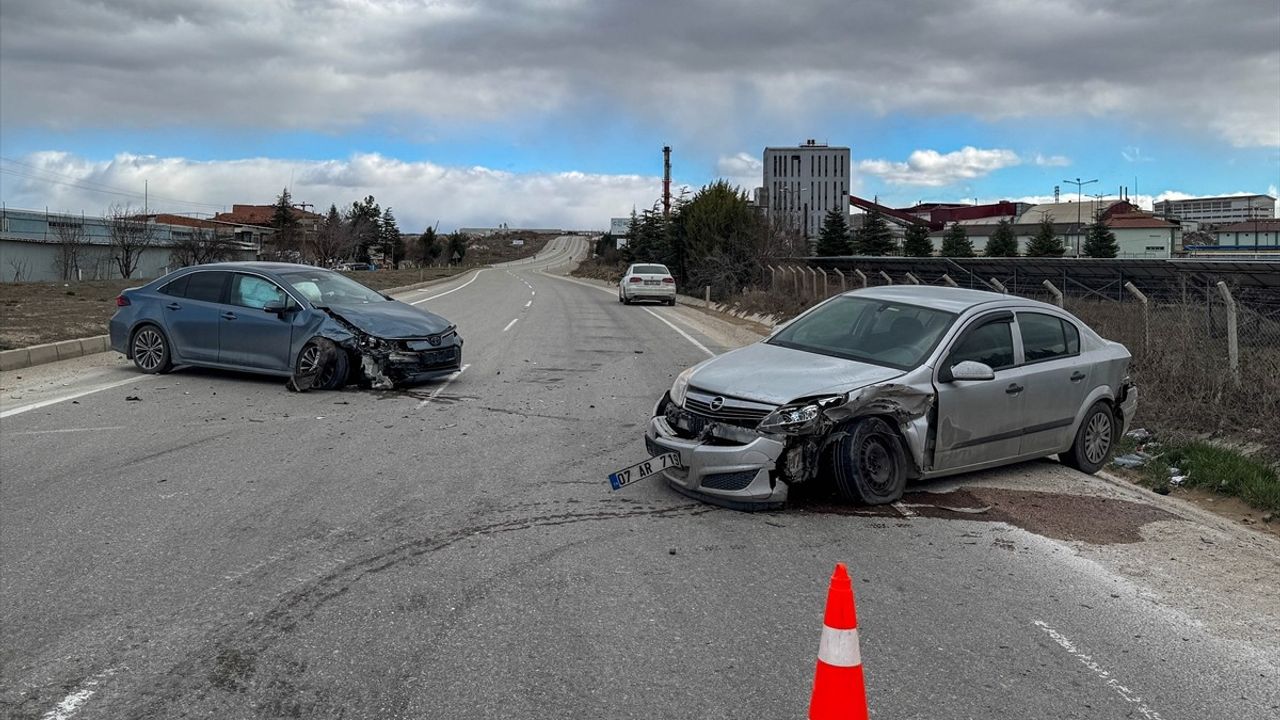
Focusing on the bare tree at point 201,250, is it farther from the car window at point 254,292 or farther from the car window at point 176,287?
the car window at point 254,292

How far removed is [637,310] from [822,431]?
26.4 meters

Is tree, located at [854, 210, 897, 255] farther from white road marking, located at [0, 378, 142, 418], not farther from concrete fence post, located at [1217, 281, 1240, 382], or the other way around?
white road marking, located at [0, 378, 142, 418]

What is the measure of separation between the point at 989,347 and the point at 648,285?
28.8m

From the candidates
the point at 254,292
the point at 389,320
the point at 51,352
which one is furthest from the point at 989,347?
the point at 51,352

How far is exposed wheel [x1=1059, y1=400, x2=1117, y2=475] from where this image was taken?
8.27m

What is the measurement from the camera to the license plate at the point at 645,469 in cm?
677

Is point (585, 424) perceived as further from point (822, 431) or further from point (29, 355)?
point (29, 355)

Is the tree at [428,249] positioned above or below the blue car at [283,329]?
above

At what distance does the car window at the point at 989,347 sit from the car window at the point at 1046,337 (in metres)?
0.19

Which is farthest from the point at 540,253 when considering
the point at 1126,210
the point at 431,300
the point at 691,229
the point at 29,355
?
the point at 29,355

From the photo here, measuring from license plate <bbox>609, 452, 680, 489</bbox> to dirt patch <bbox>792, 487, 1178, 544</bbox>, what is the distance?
A: 91 centimetres

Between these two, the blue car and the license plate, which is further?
the blue car

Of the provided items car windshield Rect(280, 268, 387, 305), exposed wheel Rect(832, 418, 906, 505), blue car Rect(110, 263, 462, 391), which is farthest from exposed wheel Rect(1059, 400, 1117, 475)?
car windshield Rect(280, 268, 387, 305)

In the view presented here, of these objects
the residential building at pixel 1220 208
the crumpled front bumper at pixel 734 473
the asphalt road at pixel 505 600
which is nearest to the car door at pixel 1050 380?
the asphalt road at pixel 505 600
